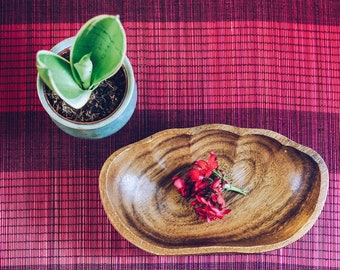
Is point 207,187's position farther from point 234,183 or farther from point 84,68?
point 84,68

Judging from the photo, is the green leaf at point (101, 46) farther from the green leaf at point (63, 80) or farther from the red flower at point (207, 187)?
the red flower at point (207, 187)

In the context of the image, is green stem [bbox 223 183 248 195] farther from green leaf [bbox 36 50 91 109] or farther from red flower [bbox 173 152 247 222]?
green leaf [bbox 36 50 91 109]

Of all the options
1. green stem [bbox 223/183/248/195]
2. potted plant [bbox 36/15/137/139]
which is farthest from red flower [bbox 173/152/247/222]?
potted plant [bbox 36/15/137/139]

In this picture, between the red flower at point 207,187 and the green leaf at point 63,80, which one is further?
the red flower at point 207,187

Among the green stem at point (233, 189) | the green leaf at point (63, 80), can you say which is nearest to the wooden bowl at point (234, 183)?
the green stem at point (233, 189)

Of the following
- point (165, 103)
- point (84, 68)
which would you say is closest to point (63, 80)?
point (84, 68)
